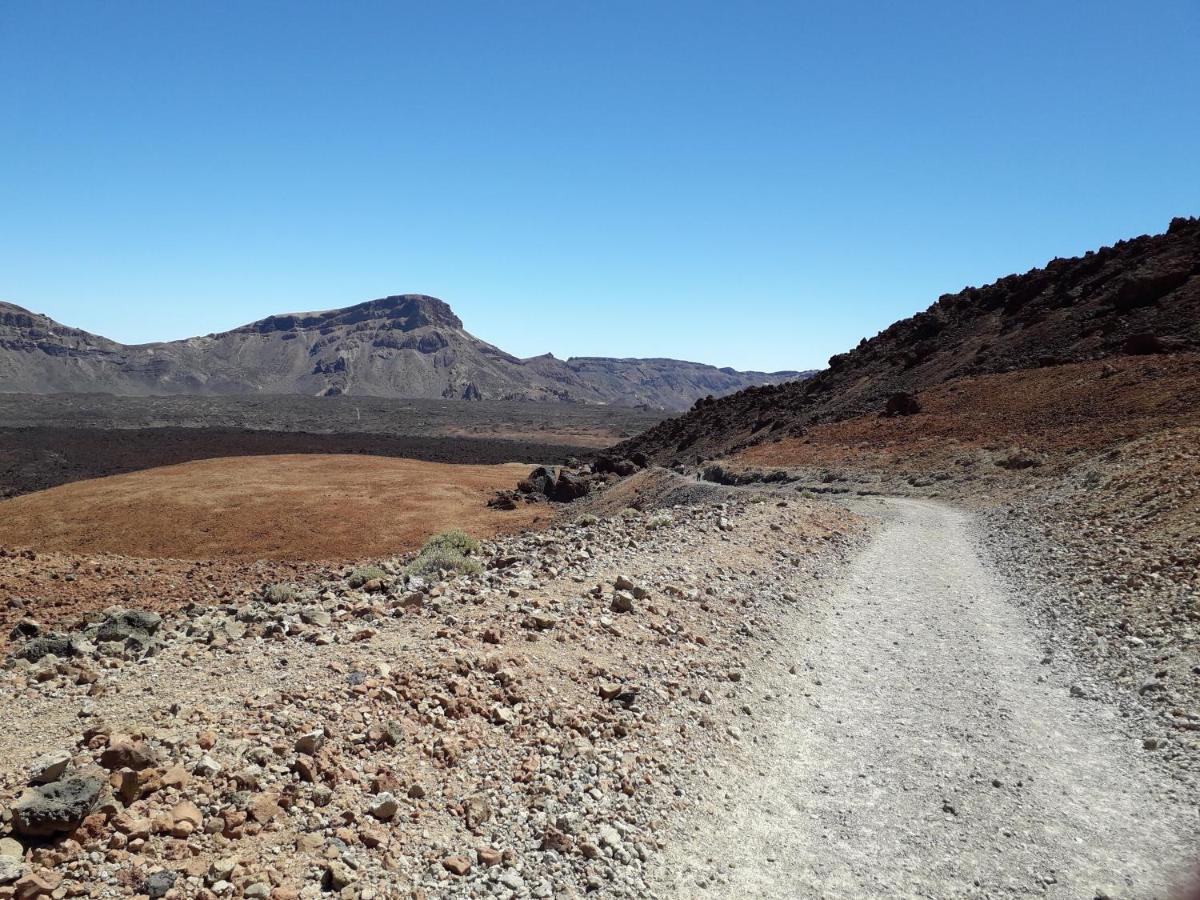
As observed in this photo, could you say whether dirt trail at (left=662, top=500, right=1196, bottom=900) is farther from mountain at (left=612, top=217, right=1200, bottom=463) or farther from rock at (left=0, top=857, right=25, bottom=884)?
mountain at (left=612, top=217, right=1200, bottom=463)

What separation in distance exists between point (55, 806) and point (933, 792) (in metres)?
6.18

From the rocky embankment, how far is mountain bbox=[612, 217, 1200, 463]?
38338mm

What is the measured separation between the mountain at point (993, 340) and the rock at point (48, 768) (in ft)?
141

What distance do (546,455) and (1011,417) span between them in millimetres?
50266

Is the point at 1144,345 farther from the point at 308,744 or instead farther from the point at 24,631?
the point at 24,631

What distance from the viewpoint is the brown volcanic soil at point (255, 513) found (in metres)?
27.5

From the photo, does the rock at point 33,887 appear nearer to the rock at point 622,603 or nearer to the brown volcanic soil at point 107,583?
the rock at point 622,603

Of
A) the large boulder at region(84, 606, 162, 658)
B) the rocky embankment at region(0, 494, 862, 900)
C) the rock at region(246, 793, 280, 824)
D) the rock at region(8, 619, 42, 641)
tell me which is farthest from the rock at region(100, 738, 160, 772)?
the rock at region(8, 619, 42, 641)

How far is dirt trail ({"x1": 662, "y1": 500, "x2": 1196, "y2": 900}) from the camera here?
→ 497cm

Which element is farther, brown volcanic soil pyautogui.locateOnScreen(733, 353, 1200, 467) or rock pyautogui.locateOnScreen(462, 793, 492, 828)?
brown volcanic soil pyautogui.locateOnScreen(733, 353, 1200, 467)

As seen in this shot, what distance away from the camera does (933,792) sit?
6027 millimetres

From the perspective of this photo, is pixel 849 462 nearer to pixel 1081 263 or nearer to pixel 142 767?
pixel 1081 263

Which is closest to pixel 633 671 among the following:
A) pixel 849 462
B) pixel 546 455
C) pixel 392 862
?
pixel 392 862

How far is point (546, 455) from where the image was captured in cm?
7775
